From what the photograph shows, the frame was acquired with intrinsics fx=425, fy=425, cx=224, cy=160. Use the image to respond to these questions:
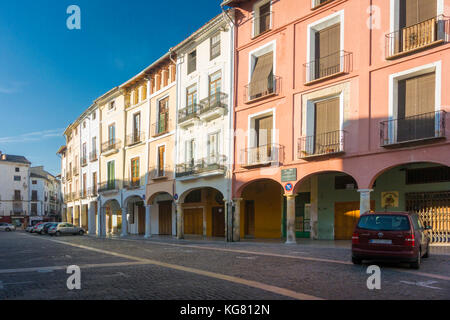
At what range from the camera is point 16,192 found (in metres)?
84.6

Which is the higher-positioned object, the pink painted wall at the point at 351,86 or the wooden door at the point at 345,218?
the pink painted wall at the point at 351,86

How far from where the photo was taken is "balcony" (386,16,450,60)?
15.0 metres

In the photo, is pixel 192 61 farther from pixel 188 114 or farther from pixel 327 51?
pixel 327 51

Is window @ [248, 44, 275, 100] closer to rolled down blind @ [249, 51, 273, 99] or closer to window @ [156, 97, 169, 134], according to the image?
rolled down blind @ [249, 51, 273, 99]

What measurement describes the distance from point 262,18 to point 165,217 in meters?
18.0

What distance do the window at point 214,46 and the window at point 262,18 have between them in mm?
Answer: 3229

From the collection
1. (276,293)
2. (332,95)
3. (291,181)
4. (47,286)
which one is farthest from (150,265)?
(332,95)

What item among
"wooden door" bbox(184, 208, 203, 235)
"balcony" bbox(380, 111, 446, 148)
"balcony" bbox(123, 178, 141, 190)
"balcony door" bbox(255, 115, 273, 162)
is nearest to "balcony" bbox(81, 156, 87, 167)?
"balcony" bbox(123, 178, 141, 190)

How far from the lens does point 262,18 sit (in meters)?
22.5

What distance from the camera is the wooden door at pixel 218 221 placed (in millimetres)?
28922

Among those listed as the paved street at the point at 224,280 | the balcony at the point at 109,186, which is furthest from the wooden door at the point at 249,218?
the paved street at the point at 224,280

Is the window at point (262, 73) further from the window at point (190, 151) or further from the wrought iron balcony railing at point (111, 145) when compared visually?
the wrought iron balcony railing at point (111, 145)

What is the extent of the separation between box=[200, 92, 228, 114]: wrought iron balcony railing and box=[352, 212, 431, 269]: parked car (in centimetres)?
1389

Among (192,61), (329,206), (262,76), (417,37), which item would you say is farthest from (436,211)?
(192,61)
